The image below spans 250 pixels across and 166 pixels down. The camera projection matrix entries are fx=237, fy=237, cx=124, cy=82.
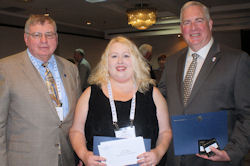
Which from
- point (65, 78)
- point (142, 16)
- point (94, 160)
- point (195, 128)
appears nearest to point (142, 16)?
point (142, 16)

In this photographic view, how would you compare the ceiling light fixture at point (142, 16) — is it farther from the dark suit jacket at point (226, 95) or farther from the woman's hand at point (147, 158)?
the woman's hand at point (147, 158)

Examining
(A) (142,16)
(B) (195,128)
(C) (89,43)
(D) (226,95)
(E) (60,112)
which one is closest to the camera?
(B) (195,128)

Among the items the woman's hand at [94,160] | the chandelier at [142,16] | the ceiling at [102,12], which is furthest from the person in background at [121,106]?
the ceiling at [102,12]

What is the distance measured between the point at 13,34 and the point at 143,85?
823 centimetres

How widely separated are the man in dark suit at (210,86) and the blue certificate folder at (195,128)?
0.12m

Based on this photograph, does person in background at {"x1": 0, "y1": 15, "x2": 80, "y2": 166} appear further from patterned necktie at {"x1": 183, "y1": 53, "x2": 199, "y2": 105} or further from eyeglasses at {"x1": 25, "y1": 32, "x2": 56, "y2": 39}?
patterned necktie at {"x1": 183, "y1": 53, "x2": 199, "y2": 105}

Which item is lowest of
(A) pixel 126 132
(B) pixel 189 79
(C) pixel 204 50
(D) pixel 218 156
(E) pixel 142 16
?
(D) pixel 218 156

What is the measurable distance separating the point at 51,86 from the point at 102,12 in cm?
725

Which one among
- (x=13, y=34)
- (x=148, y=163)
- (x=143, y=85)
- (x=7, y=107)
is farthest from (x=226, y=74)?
(x=13, y=34)

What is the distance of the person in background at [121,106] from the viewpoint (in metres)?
1.82

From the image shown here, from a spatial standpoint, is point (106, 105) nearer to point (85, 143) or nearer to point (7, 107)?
point (85, 143)

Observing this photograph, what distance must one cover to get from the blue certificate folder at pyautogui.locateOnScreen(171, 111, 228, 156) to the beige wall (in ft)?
26.9

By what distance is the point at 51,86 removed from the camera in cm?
203

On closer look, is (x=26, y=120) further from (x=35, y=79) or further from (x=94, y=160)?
(x=94, y=160)
